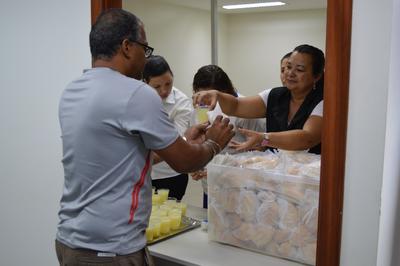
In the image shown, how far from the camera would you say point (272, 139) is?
1.74 m

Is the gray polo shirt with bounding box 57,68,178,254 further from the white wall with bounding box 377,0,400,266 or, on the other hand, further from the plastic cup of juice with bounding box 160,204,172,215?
the white wall with bounding box 377,0,400,266

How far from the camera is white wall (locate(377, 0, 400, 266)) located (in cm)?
50

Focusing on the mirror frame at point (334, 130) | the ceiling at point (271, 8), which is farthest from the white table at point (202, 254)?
the ceiling at point (271, 8)

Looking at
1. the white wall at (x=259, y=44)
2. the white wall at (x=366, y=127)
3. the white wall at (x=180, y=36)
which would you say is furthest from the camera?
the white wall at (x=259, y=44)

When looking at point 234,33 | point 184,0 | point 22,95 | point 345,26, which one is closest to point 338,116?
point 345,26

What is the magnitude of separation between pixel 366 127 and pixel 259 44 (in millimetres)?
3562

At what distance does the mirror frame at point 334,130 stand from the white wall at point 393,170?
0.59m

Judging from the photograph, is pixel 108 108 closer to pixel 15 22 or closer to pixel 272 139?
pixel 272 139

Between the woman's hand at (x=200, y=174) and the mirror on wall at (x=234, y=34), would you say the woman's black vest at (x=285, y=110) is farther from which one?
the mirror on wall at (x=234, y=34)

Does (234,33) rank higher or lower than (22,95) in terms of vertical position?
higher

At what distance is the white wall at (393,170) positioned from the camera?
0.50 metres

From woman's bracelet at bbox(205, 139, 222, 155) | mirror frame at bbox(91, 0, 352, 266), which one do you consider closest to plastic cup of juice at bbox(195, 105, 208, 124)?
woman's bracelet at bbox(205, 139, 222, 155)

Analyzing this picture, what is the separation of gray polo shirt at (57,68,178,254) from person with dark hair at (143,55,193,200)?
3.57 feet

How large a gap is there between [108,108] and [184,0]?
288 centimetres
